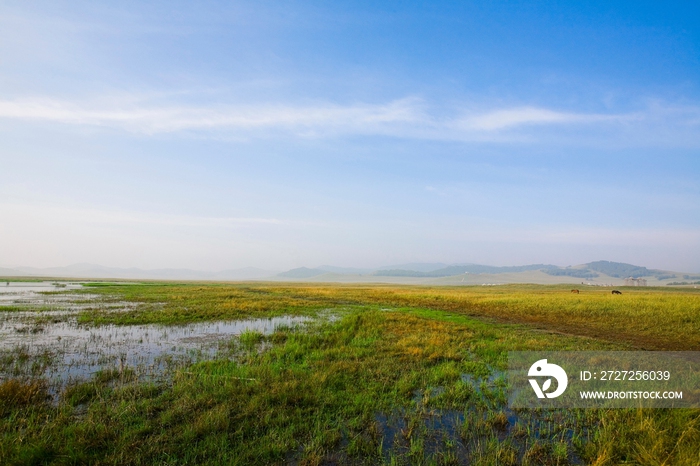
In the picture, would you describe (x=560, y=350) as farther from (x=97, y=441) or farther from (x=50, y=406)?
(x=50, y=406)

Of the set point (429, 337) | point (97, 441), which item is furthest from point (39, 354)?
point (429, 337)

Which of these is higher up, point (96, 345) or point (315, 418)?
point (315, 418)
